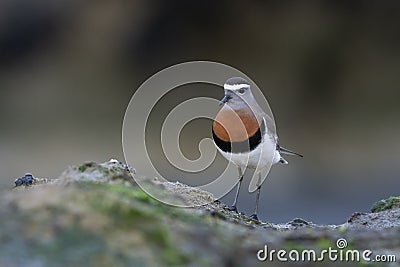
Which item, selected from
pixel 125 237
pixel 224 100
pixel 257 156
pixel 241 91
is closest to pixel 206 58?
pixel 241 91

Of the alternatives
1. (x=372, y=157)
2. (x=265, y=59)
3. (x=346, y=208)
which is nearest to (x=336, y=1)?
(x=265, y=59)

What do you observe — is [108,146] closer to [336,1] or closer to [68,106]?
[68,106]

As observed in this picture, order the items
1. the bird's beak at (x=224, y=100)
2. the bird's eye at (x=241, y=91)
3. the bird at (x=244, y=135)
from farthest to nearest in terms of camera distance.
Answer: the bird's eye at (x=241, y=91) < the bird's beak at (x=224, y=100) < the bird at (x=244, y=135)

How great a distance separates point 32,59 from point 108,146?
281 cm

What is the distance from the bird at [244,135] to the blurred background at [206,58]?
29.5 feet

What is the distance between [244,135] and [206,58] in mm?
10434

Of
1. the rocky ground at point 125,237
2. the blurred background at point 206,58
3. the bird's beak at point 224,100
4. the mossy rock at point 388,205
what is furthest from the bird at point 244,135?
the blurred background at point 206,58

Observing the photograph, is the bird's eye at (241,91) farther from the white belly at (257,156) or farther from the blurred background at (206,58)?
the blurred background at (206,58)

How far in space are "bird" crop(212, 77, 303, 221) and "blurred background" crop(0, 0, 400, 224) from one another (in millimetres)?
8980

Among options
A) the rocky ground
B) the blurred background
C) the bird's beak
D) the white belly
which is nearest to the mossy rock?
the white belly

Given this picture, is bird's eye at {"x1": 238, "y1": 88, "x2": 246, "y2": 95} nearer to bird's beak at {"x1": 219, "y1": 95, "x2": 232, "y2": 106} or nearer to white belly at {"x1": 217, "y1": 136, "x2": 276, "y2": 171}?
bird's beak at {"x1": 219, "y1": 95, "x2": 232, "y2": 106}

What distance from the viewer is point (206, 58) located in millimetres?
15750

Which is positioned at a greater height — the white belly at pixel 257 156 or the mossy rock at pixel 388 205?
the white belly at pixel 257 156

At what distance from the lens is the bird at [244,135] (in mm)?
5379
